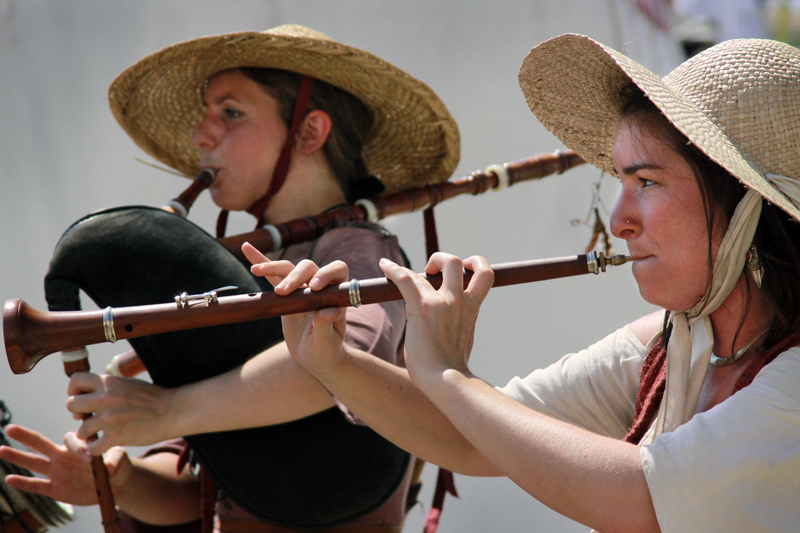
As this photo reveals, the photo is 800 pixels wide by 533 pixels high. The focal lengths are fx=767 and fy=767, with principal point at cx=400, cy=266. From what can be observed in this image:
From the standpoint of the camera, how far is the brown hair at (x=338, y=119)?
2.06 metres

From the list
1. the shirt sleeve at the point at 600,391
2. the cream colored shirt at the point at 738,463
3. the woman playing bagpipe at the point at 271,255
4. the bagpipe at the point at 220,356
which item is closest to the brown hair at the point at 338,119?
the woman playing bagpipe at the point at 271,255

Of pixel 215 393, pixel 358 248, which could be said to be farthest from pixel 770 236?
pixel 215 393

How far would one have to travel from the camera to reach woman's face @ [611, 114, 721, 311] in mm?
1097

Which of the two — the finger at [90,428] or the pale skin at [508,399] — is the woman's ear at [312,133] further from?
the finger at [90,428]

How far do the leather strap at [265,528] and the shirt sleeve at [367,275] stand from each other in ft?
1.08

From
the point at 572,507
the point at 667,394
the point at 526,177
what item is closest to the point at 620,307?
the point at 526,177

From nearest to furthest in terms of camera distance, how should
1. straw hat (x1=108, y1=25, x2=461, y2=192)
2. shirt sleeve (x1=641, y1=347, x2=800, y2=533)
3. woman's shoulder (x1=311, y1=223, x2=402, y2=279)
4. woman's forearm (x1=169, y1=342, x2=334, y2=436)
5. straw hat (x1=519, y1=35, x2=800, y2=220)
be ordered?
shirt sleeve (x1=641, y1=347, x2=800, y2=533) → straw hat (x1=519, y1=35, x2=800, y2=220) → woman's forearm (x1=169, y1=342, x2=334, y2=436) → woman's shoulder (x1=311, y1=223, x2=402, y2=279) → straw hat (x1=108, y1=25, x2=461, y2=192)

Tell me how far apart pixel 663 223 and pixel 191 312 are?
0.77m

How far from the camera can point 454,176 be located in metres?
3.01

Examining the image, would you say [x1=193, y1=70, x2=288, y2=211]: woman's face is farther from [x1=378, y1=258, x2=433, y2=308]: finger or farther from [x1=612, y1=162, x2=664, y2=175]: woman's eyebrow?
[x1=612, y1=162, x2=664, y2=175]: woman's eyebrow

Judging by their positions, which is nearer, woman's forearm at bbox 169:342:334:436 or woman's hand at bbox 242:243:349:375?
woman's hand at bbox 242:243:349:375

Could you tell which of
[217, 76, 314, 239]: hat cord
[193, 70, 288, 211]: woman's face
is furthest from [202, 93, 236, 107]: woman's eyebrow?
[217, 76, 314, 239]: hat cord

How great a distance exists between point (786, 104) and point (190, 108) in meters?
1.78

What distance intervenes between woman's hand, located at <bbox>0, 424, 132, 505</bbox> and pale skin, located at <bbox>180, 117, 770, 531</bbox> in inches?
30.4
